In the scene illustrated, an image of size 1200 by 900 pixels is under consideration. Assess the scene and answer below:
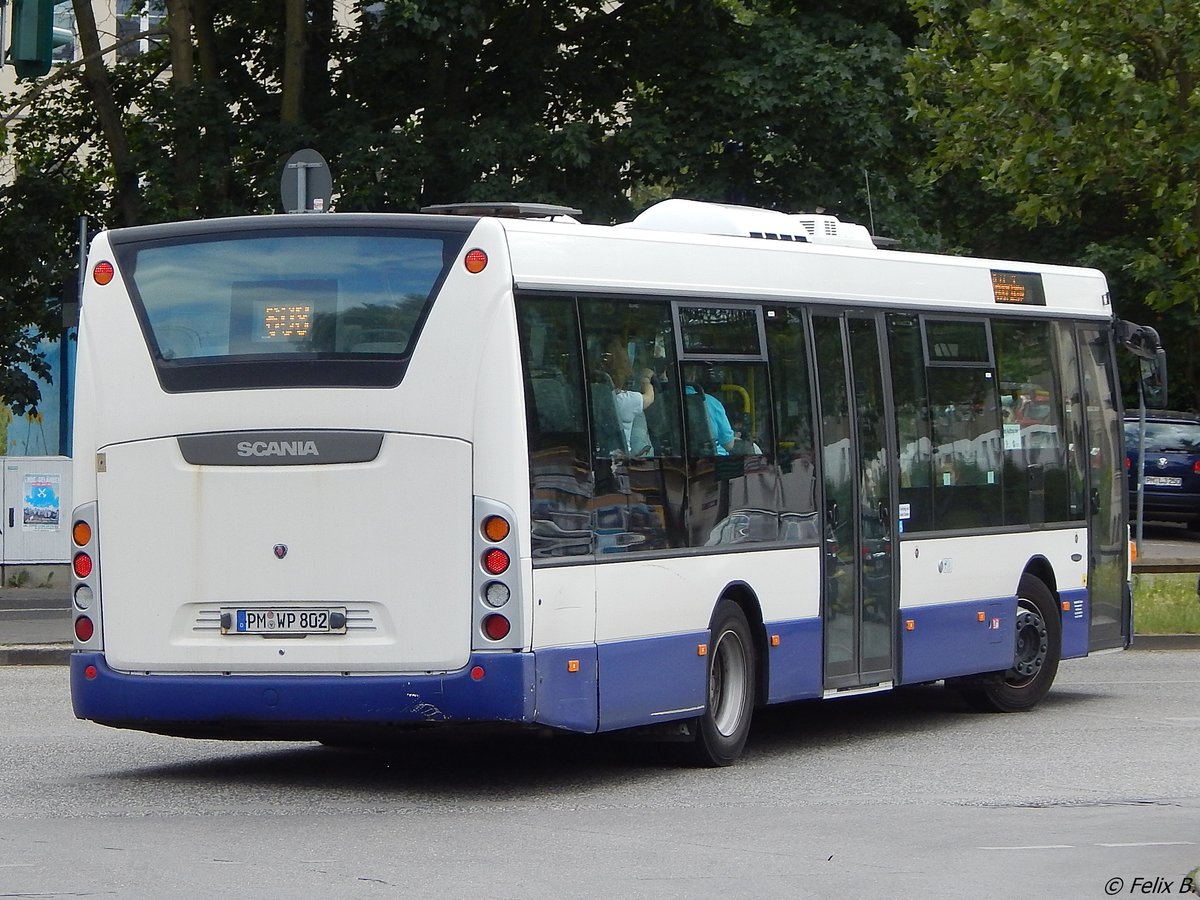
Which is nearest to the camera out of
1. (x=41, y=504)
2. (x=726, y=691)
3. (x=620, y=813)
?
(x=620, y=813)

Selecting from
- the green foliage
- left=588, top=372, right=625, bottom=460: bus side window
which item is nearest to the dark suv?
the green foliage

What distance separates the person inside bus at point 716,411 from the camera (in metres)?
11.9

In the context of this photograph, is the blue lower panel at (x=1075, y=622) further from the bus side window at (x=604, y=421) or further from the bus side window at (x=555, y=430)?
the bus side window at (x=555, y=430)

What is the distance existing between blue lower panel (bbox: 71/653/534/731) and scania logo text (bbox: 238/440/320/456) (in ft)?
3.29

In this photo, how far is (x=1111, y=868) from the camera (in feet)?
27.7

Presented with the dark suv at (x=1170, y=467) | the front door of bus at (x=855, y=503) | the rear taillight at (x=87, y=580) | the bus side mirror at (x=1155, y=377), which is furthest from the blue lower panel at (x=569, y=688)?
the dark suv at (x=1170, y=467)

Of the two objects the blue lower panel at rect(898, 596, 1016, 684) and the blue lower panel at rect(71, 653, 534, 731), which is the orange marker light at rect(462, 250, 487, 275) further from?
the blue lower panel at rect(898, 596, 1016, 684)

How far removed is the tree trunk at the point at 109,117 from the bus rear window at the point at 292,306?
1630 centimetres

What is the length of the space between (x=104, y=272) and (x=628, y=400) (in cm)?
256

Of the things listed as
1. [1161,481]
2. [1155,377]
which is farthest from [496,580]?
[1161,481]

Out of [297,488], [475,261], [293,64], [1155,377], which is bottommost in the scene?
[297,488]

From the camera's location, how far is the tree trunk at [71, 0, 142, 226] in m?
27.1

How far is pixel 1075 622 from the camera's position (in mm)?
15711

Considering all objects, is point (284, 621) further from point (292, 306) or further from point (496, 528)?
point (292, 306)
